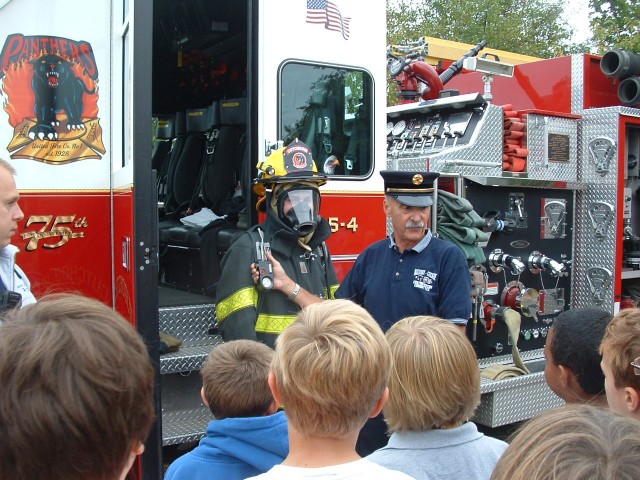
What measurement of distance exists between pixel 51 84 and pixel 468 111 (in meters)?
3.07

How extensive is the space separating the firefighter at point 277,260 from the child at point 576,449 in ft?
7.39

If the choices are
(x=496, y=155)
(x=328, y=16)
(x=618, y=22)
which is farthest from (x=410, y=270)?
(x=618, y=22)

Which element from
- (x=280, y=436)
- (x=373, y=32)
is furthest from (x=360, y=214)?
(x=280, y=436)

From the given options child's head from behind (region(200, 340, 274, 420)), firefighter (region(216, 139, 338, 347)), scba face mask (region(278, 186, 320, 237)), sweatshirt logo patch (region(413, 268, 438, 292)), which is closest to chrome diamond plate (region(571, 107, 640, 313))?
sweatshirt logo patch (region(413, 268, 438, 292))

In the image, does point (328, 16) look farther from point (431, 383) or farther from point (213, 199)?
point (431, 383)

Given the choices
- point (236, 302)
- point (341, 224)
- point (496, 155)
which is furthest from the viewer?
point (496, 155)

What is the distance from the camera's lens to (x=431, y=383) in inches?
77.9

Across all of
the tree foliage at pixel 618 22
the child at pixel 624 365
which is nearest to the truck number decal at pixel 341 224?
the child at pixel 624 365

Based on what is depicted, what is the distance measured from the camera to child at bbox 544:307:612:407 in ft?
7.76

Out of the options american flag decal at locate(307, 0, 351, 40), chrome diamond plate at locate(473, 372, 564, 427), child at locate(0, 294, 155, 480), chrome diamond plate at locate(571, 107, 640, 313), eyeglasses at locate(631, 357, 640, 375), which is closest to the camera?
child at locate(0, 294, 155, 480)

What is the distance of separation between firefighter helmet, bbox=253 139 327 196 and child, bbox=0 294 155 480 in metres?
2.31

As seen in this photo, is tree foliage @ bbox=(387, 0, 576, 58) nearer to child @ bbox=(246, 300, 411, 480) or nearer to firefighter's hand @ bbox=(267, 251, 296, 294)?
firefighter's hand @ bbox=(267, 251, 296, 294)

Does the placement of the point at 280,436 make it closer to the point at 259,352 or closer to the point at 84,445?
the point at 259,352

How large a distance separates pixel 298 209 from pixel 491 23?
2125 cm
